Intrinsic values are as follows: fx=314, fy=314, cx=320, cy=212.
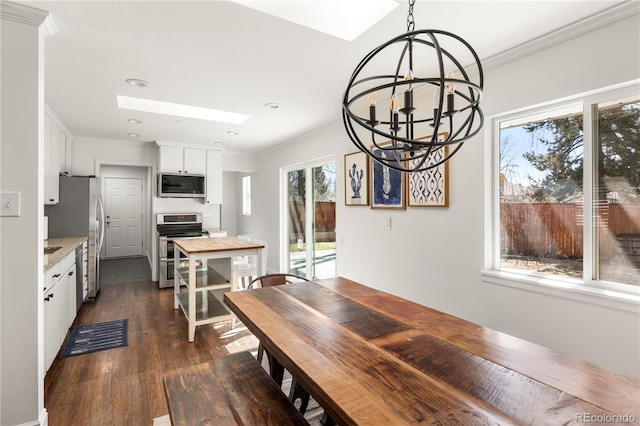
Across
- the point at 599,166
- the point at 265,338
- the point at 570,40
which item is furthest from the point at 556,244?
the point at 265,338

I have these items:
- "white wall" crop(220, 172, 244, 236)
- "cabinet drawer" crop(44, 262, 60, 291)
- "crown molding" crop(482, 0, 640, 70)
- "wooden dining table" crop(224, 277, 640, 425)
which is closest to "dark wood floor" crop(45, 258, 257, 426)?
"cabinet drawer" crop(44, 262, 60, 291)

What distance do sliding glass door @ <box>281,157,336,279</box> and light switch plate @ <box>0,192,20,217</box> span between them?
10.2ft

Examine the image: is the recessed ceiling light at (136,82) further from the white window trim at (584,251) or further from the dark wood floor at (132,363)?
the white window trim at (584,251)

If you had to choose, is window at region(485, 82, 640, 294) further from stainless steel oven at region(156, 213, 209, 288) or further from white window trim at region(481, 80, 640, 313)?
stainless steel oven at region(156, 213, 209, 288)

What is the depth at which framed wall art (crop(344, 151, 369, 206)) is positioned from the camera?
3459 mm

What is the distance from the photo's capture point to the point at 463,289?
Result: 2479mm

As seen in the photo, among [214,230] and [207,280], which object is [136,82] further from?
[214,230]

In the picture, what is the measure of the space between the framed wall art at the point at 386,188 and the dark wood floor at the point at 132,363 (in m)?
1.86

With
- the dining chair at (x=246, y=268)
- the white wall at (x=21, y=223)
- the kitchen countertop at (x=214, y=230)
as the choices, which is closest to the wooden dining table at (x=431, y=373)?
the white wall at (x=21, y=223)

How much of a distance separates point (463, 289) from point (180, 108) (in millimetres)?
3561

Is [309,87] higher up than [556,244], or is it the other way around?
[309,87]

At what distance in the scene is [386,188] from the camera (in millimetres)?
3156

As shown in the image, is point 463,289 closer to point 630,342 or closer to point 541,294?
point 541,294

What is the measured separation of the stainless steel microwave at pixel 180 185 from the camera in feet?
16.6
